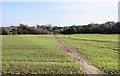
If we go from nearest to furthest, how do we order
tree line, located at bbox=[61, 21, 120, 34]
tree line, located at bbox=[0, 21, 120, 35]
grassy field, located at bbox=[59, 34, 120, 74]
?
grassy field, located at bbox=[59, 34, 120, 74] → tree line, located at bbox=[61, 21, 120, 34] → tree line, located at bbox=[0, 21, 120, 35]

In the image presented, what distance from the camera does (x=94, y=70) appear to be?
19.0 metres

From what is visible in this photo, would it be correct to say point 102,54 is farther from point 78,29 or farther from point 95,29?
point 78,29

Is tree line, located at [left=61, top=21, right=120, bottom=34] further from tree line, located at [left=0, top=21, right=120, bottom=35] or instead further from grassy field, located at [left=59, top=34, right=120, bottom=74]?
grassy field, located at [left=59, top=34, right=120, bottom=74]

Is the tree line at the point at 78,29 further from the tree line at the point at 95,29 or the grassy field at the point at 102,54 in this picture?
the grassy field at the point at 102,54

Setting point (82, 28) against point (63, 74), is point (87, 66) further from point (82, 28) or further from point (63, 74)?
point (82, 28)

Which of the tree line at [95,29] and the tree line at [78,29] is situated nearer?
the tree line at [95,29]

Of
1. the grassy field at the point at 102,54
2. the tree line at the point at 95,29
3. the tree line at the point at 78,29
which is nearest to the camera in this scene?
the grassy field at the point at 102,54

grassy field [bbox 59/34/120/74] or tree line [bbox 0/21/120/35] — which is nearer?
grassy field [bbox 59/34/120/74]

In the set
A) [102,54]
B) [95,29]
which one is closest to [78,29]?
[95,29]

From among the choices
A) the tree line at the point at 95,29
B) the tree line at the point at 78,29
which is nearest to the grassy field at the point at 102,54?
the tree line at the point at 95,29

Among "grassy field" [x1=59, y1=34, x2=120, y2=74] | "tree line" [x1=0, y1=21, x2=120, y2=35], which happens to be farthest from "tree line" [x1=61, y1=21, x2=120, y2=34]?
"grassy field" [x1=59, y1=34, x2=120, y2=74]

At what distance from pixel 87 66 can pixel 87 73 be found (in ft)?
8.82

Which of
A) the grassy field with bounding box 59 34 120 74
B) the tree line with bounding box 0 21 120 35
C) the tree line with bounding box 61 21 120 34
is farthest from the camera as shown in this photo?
the tree line with bounding box 0 21 120 35

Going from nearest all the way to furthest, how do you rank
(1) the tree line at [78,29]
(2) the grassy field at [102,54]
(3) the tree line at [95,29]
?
(2) the grassy field at [102,54] → (3) the tree line at [95,29] → (1) the tree line at [78,29]
